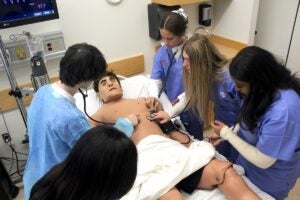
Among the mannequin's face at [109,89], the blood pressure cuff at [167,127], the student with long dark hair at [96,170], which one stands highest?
the student with long dark hair at [96,170]

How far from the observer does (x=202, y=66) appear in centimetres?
145

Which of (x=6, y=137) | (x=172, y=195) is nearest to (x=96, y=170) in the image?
(x=172, y=195)

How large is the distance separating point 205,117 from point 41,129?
3.14ft

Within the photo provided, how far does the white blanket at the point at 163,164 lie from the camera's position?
1.33 m

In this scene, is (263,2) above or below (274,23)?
above

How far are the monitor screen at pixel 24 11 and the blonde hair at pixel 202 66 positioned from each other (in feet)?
3.17

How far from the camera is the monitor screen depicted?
1.73 meters

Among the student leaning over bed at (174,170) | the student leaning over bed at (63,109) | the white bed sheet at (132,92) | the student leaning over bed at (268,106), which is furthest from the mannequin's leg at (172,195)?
the white bed sheet at (132,92)

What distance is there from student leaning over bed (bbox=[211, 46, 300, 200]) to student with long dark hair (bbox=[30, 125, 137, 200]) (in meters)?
0.66

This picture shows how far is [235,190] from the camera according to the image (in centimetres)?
130

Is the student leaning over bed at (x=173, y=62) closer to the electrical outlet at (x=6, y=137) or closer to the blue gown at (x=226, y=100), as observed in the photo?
the blue gown at (x=226, y=100)

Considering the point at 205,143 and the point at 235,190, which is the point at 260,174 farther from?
the point at 205,143

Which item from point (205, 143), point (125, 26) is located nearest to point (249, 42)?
point (125, 26)

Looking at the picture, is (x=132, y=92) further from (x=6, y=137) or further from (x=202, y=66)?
(x=6, y=137)
